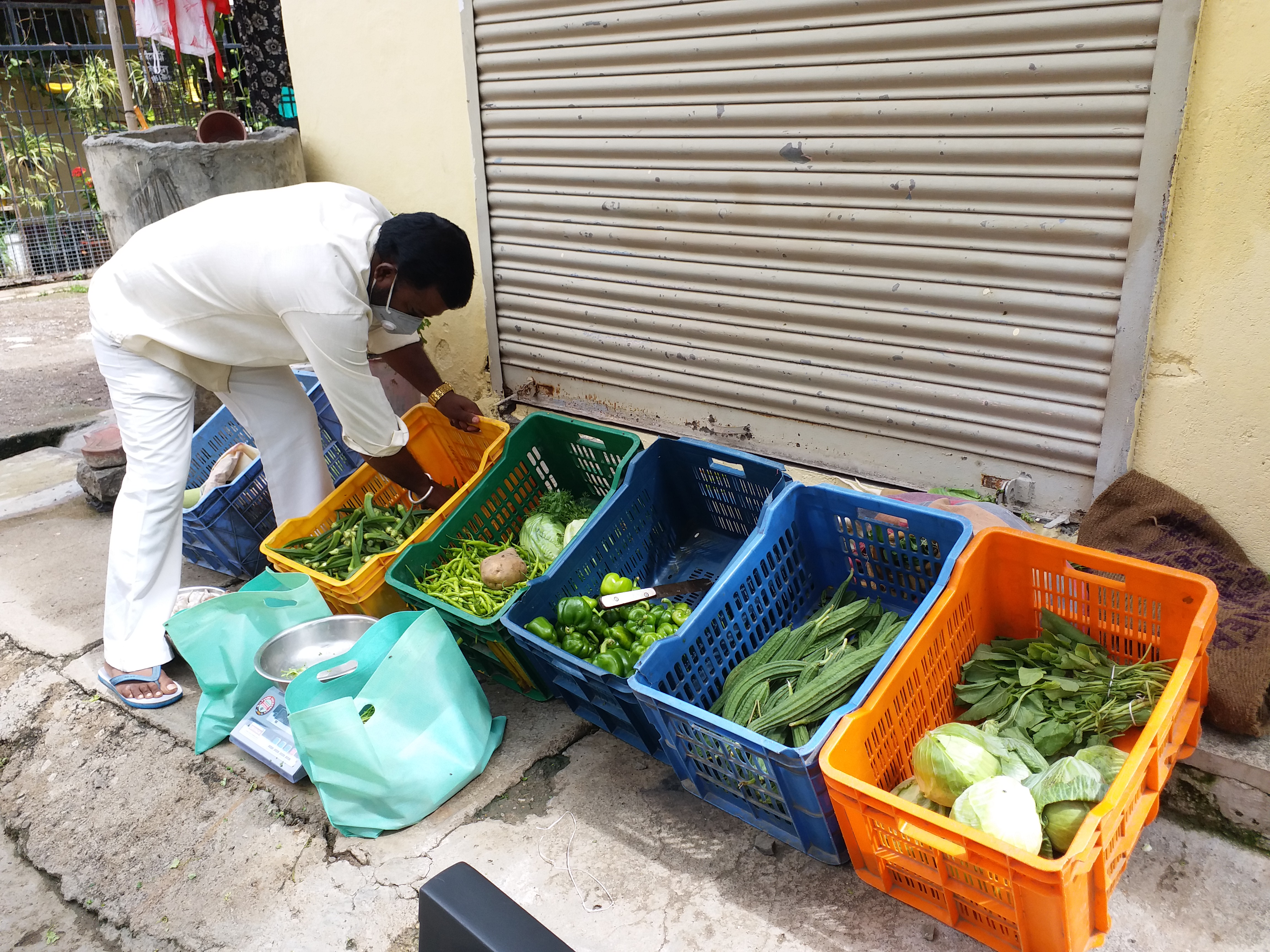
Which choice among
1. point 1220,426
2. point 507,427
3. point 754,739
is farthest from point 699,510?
point 1220,426

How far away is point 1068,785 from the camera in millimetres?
2107

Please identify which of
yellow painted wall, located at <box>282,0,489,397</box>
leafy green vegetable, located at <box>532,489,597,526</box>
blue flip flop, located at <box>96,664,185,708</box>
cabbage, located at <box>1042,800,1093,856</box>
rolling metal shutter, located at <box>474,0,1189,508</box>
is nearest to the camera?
cabbage, located at <box>1042,800,1093,856</box>

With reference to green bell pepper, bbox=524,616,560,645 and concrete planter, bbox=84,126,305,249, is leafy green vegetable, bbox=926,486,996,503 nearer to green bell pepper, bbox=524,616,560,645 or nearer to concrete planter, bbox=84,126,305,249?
green bell pepper, bbox=524,616,560,645

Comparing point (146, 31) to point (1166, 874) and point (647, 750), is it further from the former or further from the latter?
point (1166, 874)

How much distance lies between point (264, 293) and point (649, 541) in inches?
66.3

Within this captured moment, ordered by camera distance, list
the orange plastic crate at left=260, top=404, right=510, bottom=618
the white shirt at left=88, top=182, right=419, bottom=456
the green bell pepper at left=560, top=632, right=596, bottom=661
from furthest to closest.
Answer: the orange plastic crate at left=260, top=404, right=510, bottom=618 < the white shirt at left=88, top=182, right=419, bottom=456 < the green bell pepper at left=560, top=632, right=596, bottom=661

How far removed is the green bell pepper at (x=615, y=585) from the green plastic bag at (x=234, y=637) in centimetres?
105

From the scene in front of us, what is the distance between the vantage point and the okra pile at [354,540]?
3639mm

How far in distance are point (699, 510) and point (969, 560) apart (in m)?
1.21

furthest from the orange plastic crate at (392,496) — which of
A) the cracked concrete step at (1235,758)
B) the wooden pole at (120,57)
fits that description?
the wooden pole at (120,57)

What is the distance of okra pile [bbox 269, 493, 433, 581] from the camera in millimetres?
3639

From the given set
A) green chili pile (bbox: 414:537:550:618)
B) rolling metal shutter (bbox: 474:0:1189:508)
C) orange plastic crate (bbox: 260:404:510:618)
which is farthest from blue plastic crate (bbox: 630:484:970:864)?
orange plastic crate (bbox: 260:404:510:618)

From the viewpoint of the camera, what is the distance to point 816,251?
3658mm

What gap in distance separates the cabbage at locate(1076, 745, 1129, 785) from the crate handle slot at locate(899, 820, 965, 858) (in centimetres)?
47
